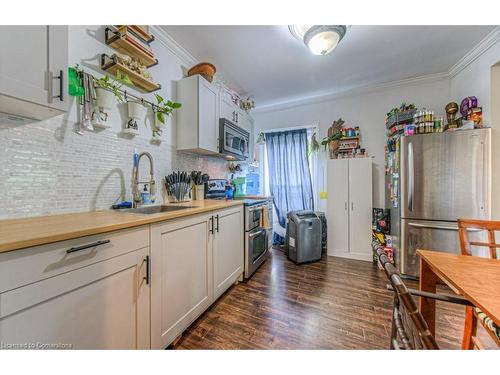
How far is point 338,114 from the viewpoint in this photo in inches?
129

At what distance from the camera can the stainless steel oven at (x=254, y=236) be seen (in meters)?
2.20

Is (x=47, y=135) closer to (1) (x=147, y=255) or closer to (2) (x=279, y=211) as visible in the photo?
(1) (x=147, y=255)

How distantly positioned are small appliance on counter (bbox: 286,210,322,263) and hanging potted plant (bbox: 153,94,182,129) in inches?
82.9

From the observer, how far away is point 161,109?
1.87 m

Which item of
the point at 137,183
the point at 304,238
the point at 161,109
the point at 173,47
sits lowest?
the point at 304,238

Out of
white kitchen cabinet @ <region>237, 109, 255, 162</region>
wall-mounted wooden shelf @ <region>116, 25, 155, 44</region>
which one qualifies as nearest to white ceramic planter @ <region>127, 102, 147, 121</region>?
wall-mounted wooden shelf @ <region>116, 25, 155, 44</region>

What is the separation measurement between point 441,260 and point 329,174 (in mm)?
2106

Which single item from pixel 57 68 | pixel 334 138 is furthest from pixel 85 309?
pixel 334 138

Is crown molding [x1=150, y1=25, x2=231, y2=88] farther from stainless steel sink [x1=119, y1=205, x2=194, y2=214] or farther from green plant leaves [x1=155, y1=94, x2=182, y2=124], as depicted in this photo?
stainless steel sink [x1=119, y1=205, x2=194, y2=214]

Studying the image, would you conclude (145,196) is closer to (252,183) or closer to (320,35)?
(320,35)

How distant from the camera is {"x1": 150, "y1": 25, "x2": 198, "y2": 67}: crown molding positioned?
1.84 metres

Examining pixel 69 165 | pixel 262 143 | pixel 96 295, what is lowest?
pixel 96 295

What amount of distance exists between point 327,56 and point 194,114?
1.69 meters
